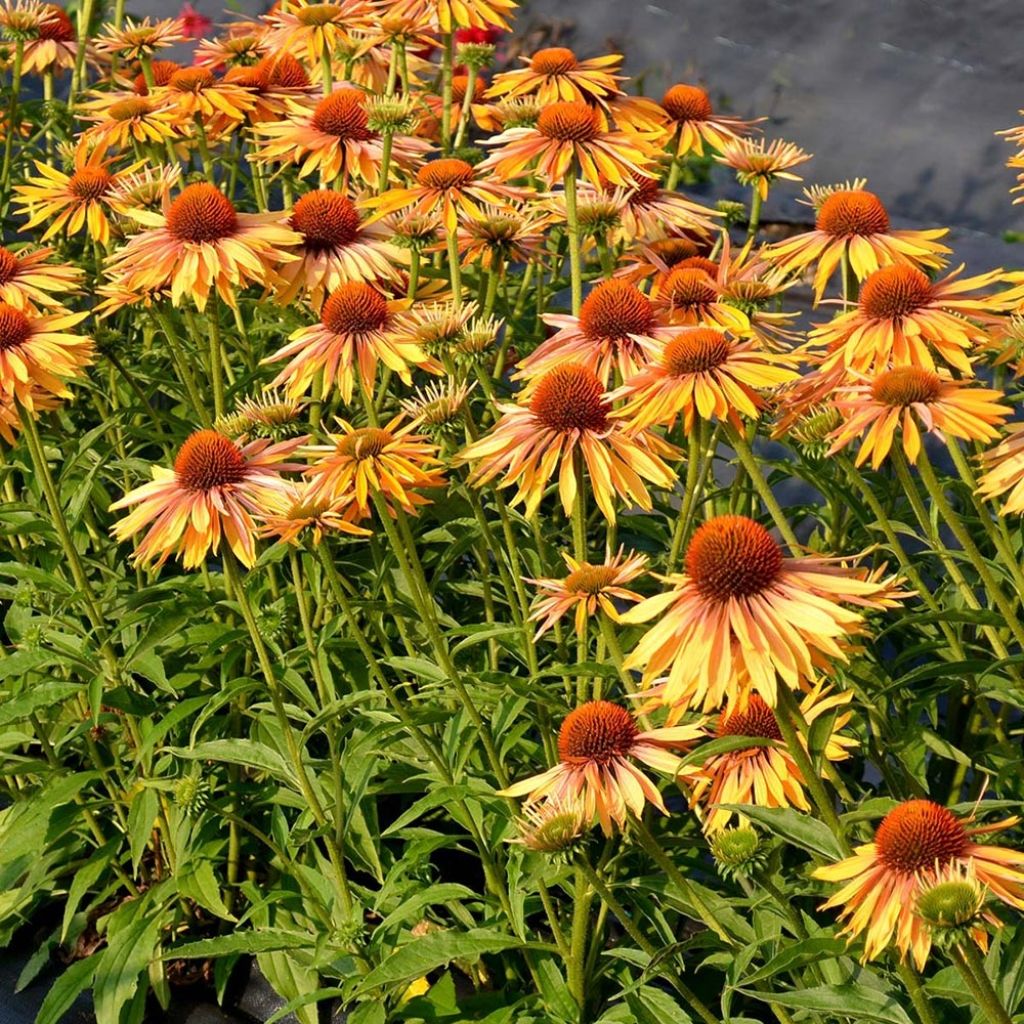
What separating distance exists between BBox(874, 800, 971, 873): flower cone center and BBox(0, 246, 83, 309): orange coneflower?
154 cm

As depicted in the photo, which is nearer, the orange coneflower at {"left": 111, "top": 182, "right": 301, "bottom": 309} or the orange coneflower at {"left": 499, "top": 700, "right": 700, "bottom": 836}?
the orange coneflower at {"left": 499, "top": 700, "right": 700, "bottom": 836}

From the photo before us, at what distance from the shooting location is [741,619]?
1431 mm

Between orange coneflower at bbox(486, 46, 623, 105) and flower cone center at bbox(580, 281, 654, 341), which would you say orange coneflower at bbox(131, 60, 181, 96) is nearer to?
orange coneflower at bbox(486, 46, 623, 105)

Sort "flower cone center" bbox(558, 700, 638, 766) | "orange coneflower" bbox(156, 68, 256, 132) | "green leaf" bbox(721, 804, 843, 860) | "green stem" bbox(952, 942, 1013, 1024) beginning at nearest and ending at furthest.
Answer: "green stem" bbox(952, 942, 1013, 1024)
"green leaf" bbox(721, 804, 843, 860)
"flower cone center" bbox(558, 700, 638, 766)
"orange coneflower" bbox(156, 68, 256, 132)

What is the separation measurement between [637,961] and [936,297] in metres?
0.96

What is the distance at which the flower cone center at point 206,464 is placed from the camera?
197 centimetres

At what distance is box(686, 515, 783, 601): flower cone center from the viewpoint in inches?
57.6

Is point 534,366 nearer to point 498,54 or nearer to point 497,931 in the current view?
point 497,931

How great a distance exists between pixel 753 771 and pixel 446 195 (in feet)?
3.52

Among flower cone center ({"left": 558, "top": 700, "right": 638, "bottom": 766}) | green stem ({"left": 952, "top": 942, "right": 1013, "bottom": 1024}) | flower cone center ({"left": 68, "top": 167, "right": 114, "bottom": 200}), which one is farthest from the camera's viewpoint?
flower cone center ({"left": 68, "top": 167, "right": 114, "bottom": 200})

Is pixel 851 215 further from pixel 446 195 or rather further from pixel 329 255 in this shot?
pixel 329 255

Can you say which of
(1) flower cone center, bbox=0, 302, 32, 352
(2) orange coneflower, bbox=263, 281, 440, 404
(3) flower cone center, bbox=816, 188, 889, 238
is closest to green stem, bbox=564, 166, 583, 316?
(2) orange coneflower, bbox=263, 281, 440, 404

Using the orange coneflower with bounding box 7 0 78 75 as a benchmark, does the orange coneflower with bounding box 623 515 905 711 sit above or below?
above

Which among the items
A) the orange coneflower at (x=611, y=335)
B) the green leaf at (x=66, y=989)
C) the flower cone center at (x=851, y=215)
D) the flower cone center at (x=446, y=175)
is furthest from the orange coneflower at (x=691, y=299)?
the green leaf at (x=66, y=989)
